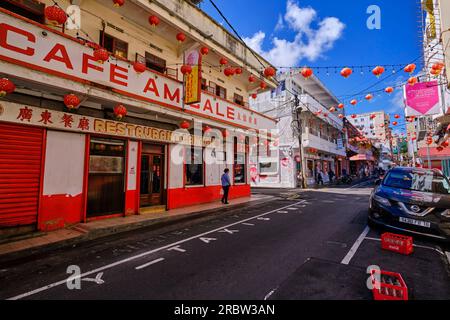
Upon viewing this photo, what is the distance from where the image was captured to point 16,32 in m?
5.28

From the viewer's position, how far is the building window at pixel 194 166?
38.0 feet

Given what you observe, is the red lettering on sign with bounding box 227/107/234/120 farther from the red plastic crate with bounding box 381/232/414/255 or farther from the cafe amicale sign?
the red plastic crate with bounding box 381/232/414/255

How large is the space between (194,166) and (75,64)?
7022 mm

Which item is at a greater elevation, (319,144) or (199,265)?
(319,144)

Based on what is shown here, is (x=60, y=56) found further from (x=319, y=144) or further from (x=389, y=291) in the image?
(x=319, y=144)

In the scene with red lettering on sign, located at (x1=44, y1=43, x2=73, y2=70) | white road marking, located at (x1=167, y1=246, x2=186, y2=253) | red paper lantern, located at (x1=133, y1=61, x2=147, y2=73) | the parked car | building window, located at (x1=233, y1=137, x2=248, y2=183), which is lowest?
white road marking, located at (x1=167, y1=246, x2=186, y2=253)

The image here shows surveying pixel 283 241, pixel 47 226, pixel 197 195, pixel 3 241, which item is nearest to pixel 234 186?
pixel 197 195

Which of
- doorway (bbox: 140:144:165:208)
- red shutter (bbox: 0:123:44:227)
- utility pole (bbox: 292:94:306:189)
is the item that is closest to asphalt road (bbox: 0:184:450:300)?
red shutter (bbox: 0:123:44:227)

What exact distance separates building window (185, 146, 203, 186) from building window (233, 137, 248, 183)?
317 centimetres

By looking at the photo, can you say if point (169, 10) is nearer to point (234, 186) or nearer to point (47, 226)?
point (47, 226)

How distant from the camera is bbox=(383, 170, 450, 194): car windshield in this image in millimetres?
5746

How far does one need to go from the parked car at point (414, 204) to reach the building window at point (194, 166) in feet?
27.1

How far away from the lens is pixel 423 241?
5289 mm

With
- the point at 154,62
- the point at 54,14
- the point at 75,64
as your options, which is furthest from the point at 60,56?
the point at 154,62
